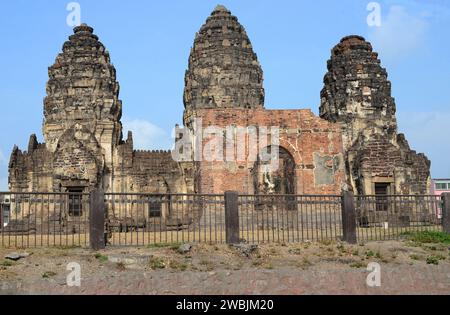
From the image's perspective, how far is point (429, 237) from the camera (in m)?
16.9

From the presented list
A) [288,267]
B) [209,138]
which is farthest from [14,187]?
[288,267]

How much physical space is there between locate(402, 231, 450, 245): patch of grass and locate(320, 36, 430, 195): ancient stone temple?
8.11m

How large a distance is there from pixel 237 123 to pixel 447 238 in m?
10.1

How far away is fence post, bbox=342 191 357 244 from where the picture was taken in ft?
52.2

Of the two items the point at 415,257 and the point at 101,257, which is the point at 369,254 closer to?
the point at 415,257

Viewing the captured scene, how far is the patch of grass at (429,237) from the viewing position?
54.6 feet

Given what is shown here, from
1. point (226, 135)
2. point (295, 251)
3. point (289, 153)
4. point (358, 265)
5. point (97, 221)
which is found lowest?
point (358, 265)

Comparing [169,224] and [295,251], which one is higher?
[169,224]

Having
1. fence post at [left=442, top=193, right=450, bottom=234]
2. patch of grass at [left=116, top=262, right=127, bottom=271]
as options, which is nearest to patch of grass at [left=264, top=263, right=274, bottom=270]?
A: patch of grass at [left=116, top=262, right=127, bottom=271]

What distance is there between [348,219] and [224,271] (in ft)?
16.0

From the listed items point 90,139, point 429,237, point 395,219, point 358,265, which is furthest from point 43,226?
point 429,237

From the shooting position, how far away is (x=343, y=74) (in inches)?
1104

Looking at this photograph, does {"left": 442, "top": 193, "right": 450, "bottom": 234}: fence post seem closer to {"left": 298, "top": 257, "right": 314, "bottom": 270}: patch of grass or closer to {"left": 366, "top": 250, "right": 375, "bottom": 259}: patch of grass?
{"left": 366, "top": 250, "right": 375, "bottom": 259}: patch of grass

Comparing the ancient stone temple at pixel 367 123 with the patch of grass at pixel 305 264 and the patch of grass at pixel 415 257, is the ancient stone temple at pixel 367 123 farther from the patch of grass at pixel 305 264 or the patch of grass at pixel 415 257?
the patch of grass at pixel 305 264
